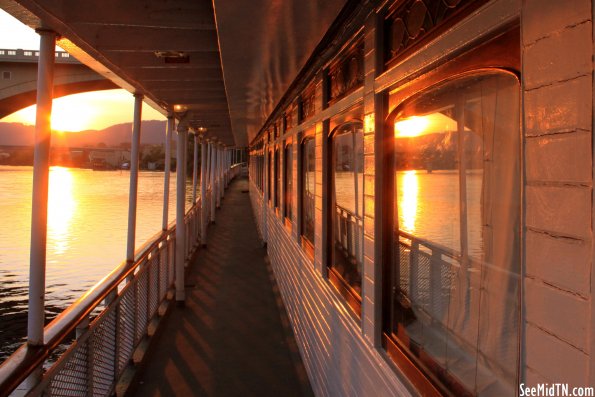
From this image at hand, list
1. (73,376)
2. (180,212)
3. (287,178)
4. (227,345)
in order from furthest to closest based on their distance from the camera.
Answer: (180,212) < (287,178) < (227,345) < (73,376)

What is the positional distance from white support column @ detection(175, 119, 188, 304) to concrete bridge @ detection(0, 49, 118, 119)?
1199mm

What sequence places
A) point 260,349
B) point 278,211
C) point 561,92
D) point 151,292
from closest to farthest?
1. point 561,92
2. point 260,349
3. point 151,292
4. point 278,211

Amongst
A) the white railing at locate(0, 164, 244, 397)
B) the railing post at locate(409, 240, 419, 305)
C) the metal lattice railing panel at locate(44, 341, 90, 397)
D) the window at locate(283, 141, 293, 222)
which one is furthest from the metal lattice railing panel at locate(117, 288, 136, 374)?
the window at locate(283, 141, 293, 222)

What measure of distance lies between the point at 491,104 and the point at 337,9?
1.20 metres

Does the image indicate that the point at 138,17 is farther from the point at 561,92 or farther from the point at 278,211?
the point at 278,211

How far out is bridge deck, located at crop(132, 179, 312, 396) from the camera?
4102mm

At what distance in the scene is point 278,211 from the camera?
7824 mm

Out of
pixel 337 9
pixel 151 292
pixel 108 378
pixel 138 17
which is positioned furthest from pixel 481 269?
pixel 151 292

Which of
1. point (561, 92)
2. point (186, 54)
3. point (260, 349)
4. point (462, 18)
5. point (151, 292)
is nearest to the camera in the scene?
point (561, 92)

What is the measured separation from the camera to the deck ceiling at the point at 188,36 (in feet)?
7.93

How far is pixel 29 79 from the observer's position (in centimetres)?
921

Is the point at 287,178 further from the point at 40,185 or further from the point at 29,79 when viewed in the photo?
the point at 29,79

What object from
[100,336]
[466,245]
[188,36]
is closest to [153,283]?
[100,336]

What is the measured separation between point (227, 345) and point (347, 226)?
1.99 meters
